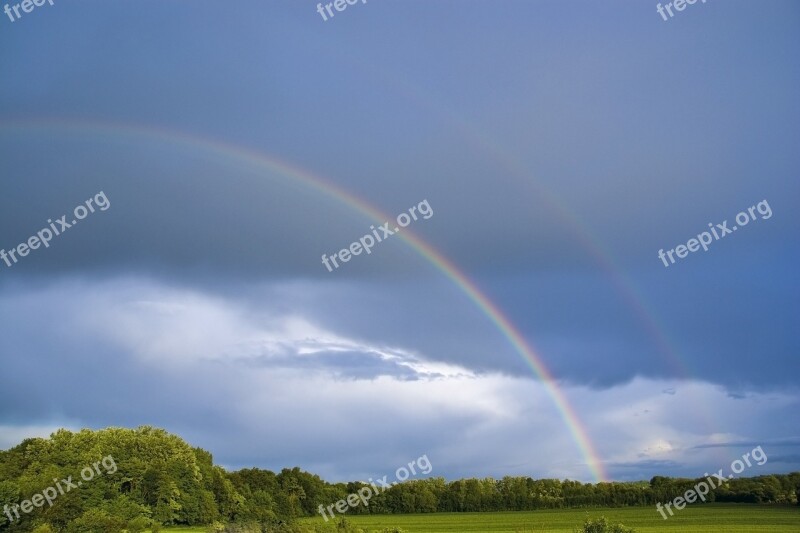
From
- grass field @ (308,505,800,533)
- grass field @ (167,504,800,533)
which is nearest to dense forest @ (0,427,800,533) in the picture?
grass field @ (167,504,800,533)

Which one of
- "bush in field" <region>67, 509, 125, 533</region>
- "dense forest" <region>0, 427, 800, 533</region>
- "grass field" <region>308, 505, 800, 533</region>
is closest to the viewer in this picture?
"bush in field" <region>67, 509, 125, 533</region>

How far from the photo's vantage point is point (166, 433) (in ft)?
456

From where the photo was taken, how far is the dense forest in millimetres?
82400

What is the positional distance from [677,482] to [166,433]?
423 feet

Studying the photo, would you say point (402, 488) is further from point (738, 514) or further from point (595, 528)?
point (595, 528)

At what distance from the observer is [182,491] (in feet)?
405

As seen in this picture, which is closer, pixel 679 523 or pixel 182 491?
pixel 679 523
